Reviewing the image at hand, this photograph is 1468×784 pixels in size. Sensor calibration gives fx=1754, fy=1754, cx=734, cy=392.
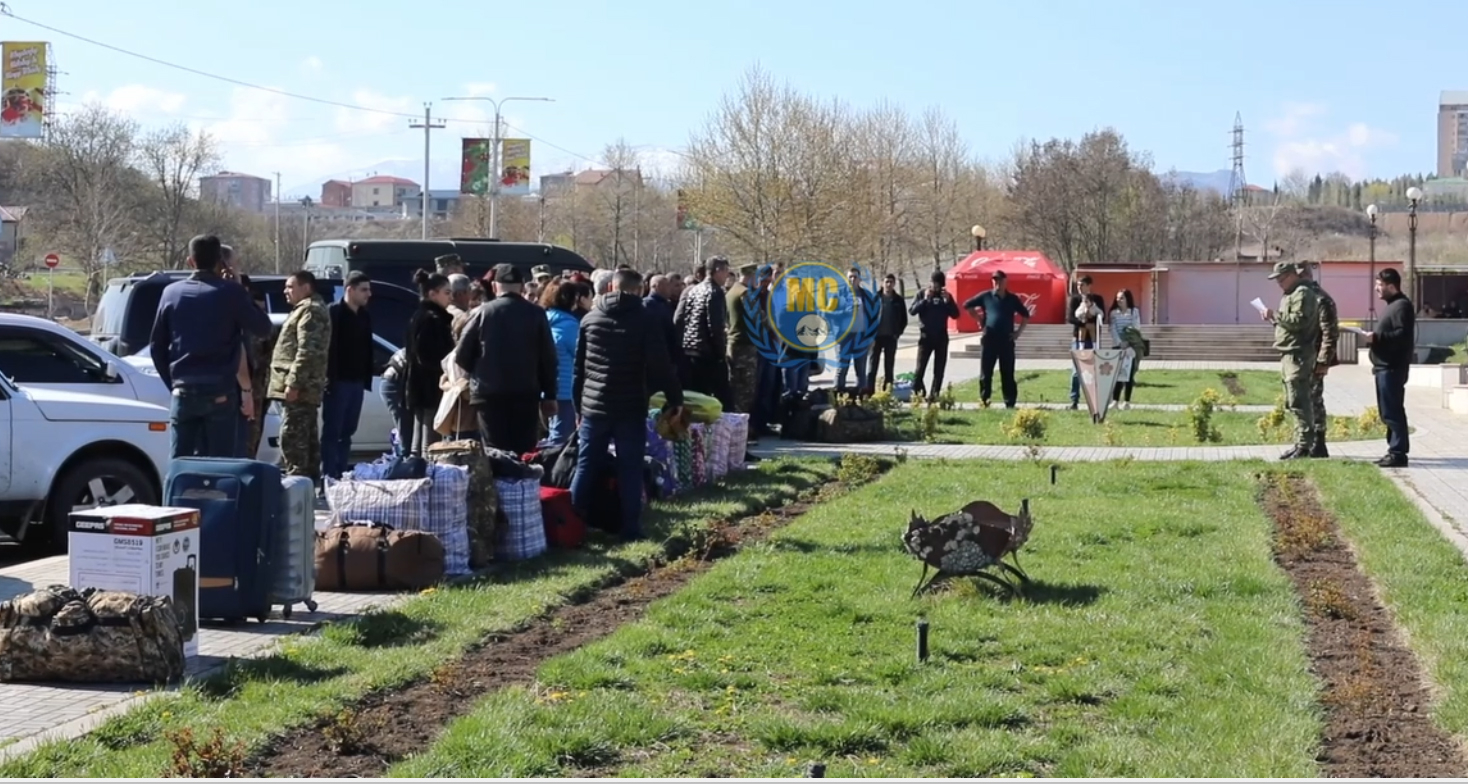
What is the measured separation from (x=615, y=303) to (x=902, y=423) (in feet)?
34.4

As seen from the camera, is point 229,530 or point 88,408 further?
point 88,408

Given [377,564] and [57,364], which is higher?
[57,364]

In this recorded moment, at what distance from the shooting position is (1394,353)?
54.7 feet

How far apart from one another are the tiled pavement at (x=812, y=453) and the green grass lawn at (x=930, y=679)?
1486 mm

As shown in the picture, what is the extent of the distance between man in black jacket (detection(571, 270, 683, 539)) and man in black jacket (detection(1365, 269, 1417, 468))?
8081 mm

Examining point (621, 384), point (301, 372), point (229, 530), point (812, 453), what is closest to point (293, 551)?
point (229, 530)

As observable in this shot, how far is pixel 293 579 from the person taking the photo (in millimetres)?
9055

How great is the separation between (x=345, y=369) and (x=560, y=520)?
11.4 feet

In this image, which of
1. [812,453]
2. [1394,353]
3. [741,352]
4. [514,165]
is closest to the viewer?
[1394,353]

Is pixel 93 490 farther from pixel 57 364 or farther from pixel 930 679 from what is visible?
pixel 930 679

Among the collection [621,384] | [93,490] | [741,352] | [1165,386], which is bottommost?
[93,490]

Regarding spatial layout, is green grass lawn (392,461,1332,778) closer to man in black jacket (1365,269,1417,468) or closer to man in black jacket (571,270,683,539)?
man in black jacket (571,270,683,539)

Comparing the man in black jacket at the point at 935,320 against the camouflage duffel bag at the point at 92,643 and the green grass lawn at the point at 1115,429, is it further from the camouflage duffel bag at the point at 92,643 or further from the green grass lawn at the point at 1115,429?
the camouflage duffel bag at the point at 92,643

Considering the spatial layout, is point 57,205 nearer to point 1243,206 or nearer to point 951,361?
point 951,361
